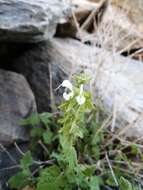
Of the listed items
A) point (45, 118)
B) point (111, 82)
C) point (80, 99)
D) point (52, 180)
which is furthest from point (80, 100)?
point (111, 82)

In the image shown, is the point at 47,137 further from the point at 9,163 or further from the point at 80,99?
the point at 80,99

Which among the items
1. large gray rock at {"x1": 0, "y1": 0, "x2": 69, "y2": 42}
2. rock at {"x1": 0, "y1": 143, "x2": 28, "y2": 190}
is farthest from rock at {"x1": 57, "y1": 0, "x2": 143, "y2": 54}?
rock at {"x1": 0, "y1": 143, "x2": 28, "y2": 190}

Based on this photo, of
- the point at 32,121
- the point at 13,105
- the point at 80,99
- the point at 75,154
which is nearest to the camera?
the point at 80,99

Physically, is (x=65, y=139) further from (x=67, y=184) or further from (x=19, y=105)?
(x=19, y=105)

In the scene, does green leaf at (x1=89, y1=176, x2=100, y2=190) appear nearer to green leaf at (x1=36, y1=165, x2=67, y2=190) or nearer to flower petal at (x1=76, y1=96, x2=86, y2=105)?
green leaf at (x1=36, y1=165, x2=67, y2=190)

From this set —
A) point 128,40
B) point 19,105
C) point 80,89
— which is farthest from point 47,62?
point 80,89

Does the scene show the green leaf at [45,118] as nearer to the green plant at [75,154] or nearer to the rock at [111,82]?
the green plant at [75,154]
